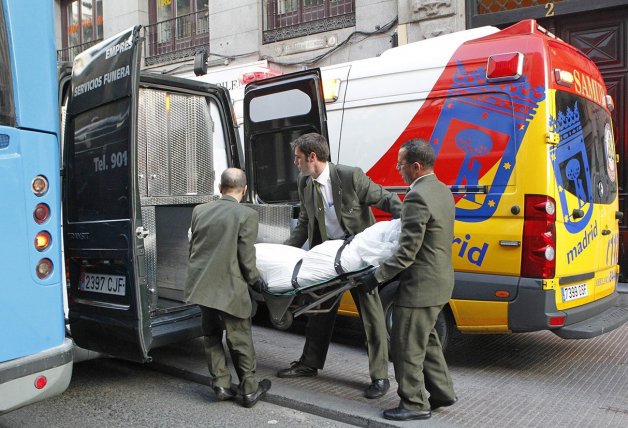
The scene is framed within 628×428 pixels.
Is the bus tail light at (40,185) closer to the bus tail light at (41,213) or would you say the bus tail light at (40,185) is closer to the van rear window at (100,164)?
the bus tail light at (41,213)

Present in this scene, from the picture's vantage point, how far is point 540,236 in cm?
470

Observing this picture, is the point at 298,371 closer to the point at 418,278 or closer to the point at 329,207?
the point at 329,207

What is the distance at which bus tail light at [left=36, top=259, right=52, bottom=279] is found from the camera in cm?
331

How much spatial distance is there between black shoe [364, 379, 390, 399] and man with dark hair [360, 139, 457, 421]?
47 centimetres

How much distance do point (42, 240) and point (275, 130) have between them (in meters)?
3.30

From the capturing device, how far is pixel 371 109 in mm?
5727

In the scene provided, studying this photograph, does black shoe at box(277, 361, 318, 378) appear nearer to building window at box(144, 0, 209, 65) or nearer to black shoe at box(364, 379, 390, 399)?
black shoe at box(364, 379, 390, 399)

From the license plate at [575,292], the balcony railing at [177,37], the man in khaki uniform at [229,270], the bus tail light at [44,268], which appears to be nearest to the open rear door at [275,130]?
the man in khaki uniform at [229,270]

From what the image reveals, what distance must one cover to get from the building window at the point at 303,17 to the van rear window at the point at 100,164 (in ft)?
24.8

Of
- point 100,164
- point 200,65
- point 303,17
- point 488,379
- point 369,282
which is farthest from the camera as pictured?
point 303,17

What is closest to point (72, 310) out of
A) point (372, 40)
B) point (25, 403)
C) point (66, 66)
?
point (25, 403)

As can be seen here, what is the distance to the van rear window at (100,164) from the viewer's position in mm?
4082

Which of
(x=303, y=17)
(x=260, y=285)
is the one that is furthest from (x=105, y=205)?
(x=303, y=17)

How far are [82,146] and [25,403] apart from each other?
77.9 inches
